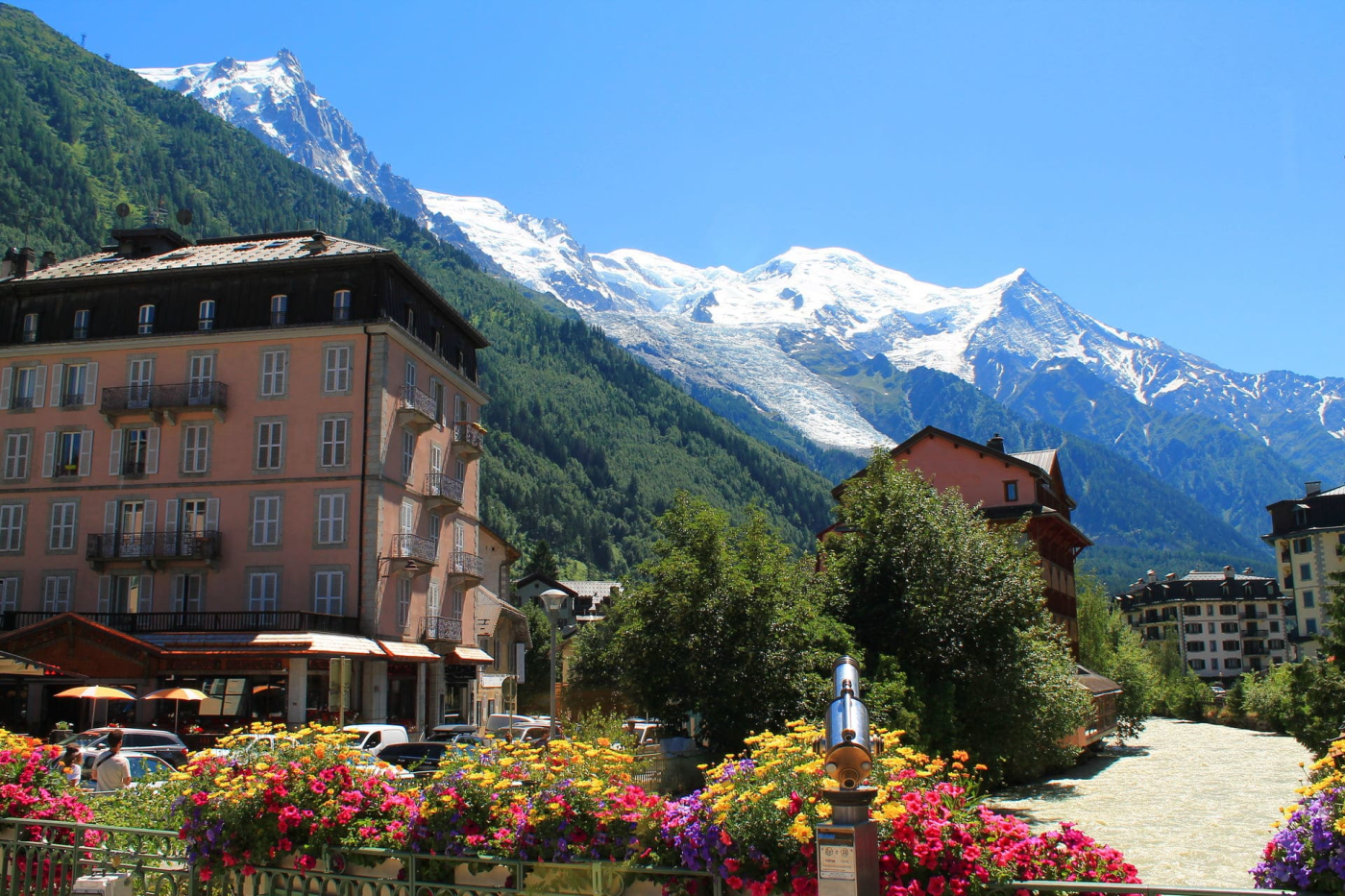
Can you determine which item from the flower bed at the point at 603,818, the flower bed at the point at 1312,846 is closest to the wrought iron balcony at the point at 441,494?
the flower bed at the point at 603,818

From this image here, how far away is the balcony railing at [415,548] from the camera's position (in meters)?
47.2

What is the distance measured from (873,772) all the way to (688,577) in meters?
18.0

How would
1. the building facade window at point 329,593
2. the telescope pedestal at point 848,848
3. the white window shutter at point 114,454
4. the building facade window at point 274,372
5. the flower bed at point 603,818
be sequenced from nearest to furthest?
the telescope pedestal at point 848,848, the flower bed at point 603,818, the building facade window at point 329,593, the building facade window at point 274,372, the white window shutter at point 114,454

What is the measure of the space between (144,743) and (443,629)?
20.0 metres

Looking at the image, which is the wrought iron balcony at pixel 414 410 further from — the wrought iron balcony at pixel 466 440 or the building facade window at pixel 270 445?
the building facade window at pixel 270 445

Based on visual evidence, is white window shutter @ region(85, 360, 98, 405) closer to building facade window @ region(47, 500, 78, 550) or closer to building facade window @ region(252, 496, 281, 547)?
building facade window @ region(47, 500, 78, 550)

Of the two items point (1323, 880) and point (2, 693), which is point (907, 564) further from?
point (2, 693)

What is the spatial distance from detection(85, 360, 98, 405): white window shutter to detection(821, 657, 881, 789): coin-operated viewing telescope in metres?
50.3

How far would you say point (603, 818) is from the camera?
9.12 meters

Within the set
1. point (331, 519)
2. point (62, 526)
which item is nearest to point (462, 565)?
point (331, 519)

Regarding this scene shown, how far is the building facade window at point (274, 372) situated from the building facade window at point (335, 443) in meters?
2.85

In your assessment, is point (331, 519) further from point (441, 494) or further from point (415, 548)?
point (441, 494)

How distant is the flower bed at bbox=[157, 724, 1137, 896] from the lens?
25.9 feet

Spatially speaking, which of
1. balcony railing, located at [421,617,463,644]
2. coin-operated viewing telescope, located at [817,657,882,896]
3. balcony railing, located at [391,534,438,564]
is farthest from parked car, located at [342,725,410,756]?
coin-operated viewing telescope, located at [817,657,882,896]
